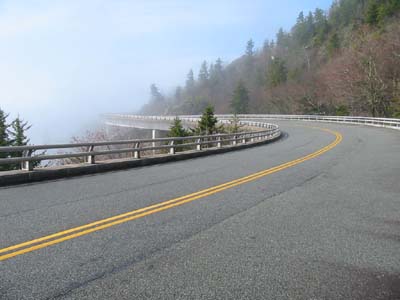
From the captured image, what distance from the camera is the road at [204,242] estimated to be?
3830 mm

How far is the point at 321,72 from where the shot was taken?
263ft

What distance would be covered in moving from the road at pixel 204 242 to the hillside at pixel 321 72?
4757cm

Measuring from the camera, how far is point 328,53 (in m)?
97.2

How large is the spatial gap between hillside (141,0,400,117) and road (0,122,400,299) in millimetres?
47572

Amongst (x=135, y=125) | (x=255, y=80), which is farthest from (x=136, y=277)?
(x=255, y=80)

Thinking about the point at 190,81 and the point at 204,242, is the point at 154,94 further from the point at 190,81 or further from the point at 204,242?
the point at 204,242

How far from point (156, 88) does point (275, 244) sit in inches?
7331

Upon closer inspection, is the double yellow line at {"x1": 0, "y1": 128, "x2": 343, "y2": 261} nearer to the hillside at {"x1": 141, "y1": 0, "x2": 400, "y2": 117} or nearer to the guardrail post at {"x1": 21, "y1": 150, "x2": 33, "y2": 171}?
the guardrail post at {"x1": 21, "y1": 150, "x2": 33, "y2": 171}

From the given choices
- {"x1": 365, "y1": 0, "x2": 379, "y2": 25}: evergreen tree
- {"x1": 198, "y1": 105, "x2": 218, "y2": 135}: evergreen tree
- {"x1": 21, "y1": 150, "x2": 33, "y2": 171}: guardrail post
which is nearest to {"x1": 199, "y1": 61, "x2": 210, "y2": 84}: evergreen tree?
{"x1": 365, "y1": 0, "x2": 379, "y2": 25}: evergreen tree

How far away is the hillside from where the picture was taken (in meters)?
53.9

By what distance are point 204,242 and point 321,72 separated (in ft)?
266

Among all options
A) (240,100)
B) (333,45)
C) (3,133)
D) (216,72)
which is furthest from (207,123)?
(216,72)

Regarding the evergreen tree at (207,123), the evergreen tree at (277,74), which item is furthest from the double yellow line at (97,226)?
the evergreen tree at (277,74)

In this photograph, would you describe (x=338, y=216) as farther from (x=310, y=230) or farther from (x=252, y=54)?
(x=252, y=54)
